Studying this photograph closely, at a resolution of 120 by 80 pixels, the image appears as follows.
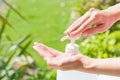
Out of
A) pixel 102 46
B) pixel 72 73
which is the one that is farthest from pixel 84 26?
pixel 102 46

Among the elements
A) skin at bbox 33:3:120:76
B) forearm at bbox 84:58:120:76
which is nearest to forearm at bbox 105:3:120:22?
skin at bbox 33:3:120:76

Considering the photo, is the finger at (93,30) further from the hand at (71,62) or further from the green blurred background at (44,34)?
the green blurred background at (44,34)

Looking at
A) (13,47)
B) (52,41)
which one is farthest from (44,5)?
(13,47)

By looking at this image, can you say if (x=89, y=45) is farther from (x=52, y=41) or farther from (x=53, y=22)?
(x=53, y=22)

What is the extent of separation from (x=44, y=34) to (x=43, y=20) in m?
0.49

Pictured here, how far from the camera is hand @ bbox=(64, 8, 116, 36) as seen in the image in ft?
6.94

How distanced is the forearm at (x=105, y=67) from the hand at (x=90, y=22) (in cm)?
26

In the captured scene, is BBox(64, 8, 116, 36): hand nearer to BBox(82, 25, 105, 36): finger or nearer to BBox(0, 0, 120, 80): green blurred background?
BBox(82, 25, 105, 36): finger

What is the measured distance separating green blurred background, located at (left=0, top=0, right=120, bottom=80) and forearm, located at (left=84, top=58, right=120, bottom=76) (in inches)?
51.9

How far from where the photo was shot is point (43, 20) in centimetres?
643

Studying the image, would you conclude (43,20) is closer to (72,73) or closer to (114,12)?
(114,12)

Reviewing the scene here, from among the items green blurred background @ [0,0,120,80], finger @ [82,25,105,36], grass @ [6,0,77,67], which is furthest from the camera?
grass @ [6,0,77,67]

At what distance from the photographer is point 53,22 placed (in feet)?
20.8

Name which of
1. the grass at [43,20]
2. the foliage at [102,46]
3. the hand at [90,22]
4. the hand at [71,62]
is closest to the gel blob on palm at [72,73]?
the hand at [90,22]
